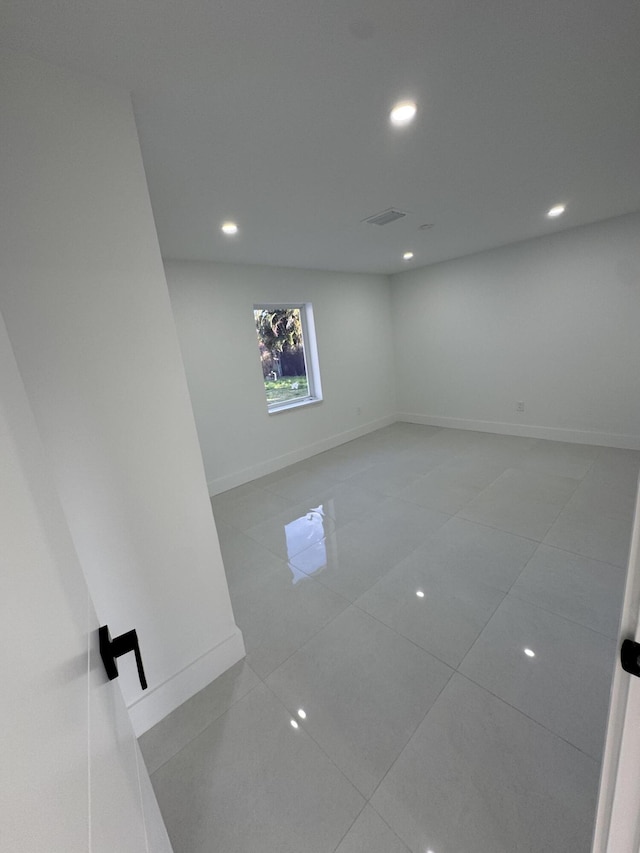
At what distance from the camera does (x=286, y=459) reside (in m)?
4.37

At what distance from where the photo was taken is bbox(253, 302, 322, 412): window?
13.7ft

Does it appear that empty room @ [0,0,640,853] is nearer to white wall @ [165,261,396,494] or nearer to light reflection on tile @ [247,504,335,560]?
light reflection on tile @ [247,504,335,560]

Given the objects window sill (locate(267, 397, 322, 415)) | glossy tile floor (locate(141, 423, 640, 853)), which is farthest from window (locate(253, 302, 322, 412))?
glossy tile floor (locate(141, 423, 640, 853))

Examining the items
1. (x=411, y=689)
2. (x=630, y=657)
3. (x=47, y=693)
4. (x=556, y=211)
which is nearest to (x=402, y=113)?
(x=630, y=657)

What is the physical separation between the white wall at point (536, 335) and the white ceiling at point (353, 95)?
1.27 metres

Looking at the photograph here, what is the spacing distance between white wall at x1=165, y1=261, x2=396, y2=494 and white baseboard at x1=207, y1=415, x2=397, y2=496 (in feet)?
0.04

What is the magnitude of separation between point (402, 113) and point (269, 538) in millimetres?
2742

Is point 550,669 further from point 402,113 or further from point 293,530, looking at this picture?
point 402,113

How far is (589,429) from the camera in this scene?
13.1 ft

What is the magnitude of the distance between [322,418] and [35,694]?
174 inches

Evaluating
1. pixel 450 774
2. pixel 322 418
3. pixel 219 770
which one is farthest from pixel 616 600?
pixel 322 418

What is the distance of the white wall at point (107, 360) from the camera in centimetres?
103

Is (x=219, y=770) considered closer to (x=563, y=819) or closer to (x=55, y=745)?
(x=563, y=819)

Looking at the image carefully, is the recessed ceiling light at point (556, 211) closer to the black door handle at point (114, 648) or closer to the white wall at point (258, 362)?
the white wall at point (258, 362)
